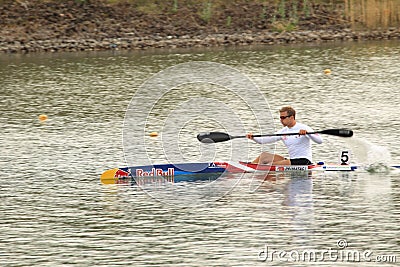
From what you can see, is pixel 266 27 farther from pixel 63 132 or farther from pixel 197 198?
pixel 197 198

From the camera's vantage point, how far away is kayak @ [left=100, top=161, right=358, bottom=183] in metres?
22.1

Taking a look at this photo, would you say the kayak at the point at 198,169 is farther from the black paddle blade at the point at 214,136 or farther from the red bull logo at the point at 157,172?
the black paddle blade at the point at 214,136

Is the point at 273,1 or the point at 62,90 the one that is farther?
the point at 273,1

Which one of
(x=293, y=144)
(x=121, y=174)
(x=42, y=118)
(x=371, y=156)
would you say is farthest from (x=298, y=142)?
(x=42, y=118)

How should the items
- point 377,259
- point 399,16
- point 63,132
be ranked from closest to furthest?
1. point 377,259
2. point 63,132
3. point 399,16

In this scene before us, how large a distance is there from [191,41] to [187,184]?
3094 centimetres

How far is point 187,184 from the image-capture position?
855 inches

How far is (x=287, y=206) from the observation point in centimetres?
1934

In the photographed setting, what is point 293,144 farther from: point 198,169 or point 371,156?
point 198,169

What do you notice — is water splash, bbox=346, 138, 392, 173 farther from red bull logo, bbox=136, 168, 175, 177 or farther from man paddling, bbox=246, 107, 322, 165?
red bull logo, bbox=136, 168, 175, 177

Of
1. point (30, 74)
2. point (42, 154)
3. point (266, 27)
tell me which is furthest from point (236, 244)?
point (266, 27)

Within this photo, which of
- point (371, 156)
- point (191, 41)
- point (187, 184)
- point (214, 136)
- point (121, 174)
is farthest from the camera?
point (191, 41)

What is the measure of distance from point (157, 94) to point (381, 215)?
1933 centimetres

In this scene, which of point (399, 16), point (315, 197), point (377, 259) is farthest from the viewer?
point (399, 16)
